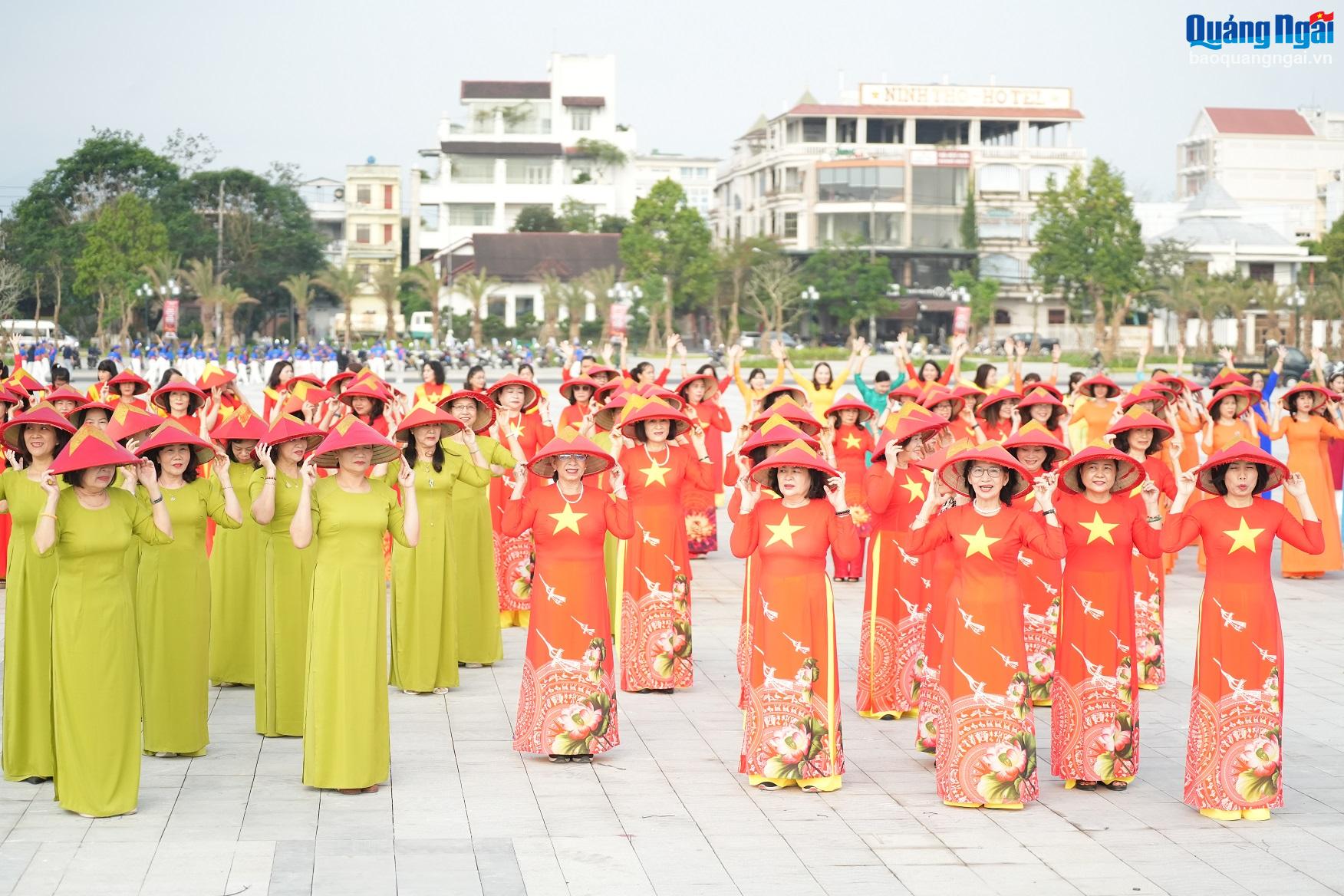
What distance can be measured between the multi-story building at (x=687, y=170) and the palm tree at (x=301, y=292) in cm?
5126

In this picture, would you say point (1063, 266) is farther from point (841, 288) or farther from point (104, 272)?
point (104, 272)

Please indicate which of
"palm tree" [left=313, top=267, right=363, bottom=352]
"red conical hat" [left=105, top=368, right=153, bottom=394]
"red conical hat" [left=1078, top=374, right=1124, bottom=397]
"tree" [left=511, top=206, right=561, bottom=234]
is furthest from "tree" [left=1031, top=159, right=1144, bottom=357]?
"red conical hat" [left=105, top=368, right=153, bottom=394]

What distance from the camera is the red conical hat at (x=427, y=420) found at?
8.87 m

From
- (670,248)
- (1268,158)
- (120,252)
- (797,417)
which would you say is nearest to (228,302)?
(120,252)

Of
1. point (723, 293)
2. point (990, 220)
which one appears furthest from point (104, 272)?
point (990, 220)

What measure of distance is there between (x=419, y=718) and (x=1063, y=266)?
175ft

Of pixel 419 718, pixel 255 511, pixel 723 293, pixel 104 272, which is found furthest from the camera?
pixel 723 293

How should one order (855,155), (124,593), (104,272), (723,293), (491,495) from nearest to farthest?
(124,593), (491,495), (104,272), (723,293), (855,155)

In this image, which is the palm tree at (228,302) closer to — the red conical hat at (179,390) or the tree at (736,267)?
the tree at (736,267)

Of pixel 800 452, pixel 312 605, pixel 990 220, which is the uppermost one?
pixel 990 220

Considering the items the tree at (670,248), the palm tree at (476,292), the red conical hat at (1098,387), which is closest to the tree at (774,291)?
the tree at (670,248)

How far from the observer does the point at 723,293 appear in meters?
66.6

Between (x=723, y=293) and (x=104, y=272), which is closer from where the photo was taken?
(x=104, y=272)

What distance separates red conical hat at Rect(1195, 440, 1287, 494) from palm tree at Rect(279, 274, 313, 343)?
57.2 m
